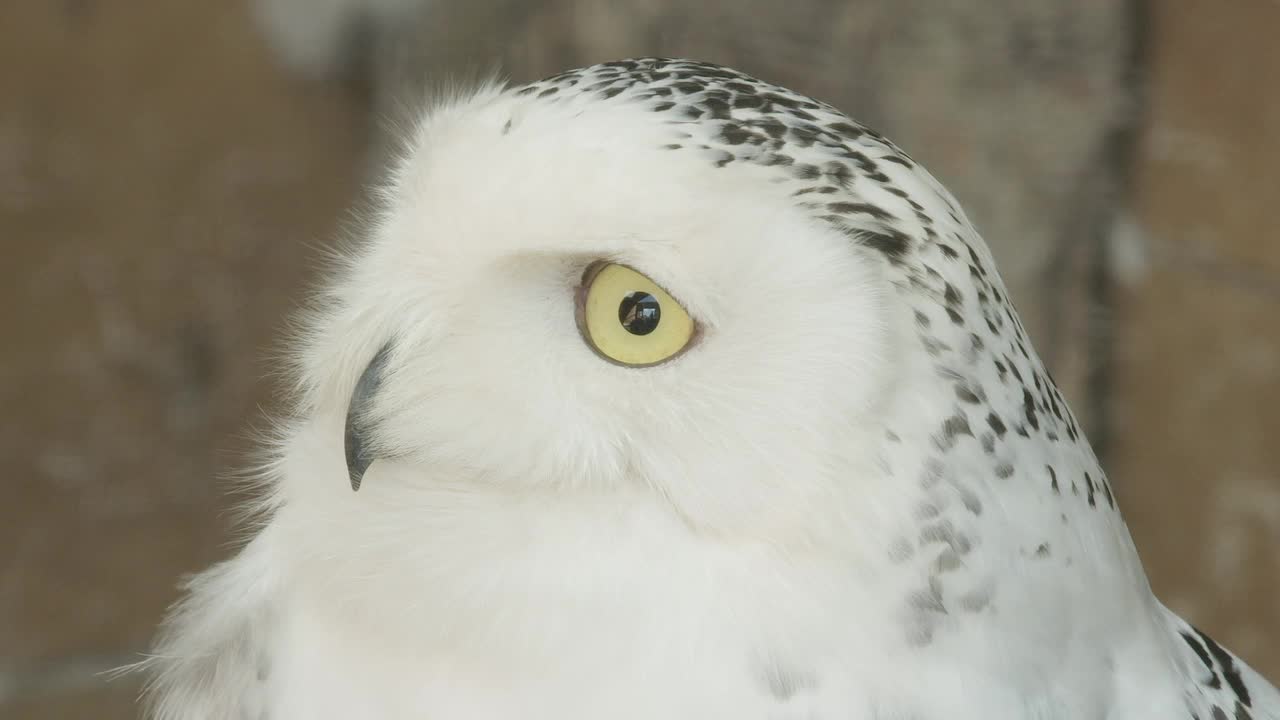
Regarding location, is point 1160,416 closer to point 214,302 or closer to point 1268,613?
point 1268,613

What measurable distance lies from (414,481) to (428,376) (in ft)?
0.29

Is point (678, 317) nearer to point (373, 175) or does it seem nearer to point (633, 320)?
point (633, 320)

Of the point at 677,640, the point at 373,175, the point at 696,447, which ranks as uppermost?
the point at 696,447

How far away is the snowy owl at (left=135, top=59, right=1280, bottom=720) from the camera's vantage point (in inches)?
31.4

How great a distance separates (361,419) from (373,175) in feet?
4.46

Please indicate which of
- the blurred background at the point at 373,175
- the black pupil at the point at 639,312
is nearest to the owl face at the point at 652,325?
the black pupil at the point at 639,312

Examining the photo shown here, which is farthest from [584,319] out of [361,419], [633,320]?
[361,419]

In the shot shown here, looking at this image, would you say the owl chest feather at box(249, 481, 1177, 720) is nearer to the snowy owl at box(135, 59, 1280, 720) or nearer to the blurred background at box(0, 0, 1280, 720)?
the snowy owl at box(135, 59, 1280, 720)

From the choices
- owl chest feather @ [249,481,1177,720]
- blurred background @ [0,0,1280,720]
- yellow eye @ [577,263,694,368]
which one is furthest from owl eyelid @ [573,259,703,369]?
blurred background @ [0,0,1280,720]

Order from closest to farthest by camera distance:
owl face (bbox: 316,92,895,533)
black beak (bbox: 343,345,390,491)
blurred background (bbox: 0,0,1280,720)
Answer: owl face (bbox: 316,92,895,533) < black beak (bbox: 343,345,390,491) < blurred background (bbox: 0,0,1280,720)

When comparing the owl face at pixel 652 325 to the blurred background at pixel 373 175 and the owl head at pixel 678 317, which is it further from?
the blurred background at pixel 373 175

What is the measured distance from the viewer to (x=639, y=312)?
2.62 feet

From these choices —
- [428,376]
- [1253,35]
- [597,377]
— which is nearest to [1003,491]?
[597,377]

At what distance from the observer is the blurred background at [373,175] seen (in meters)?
2.06
